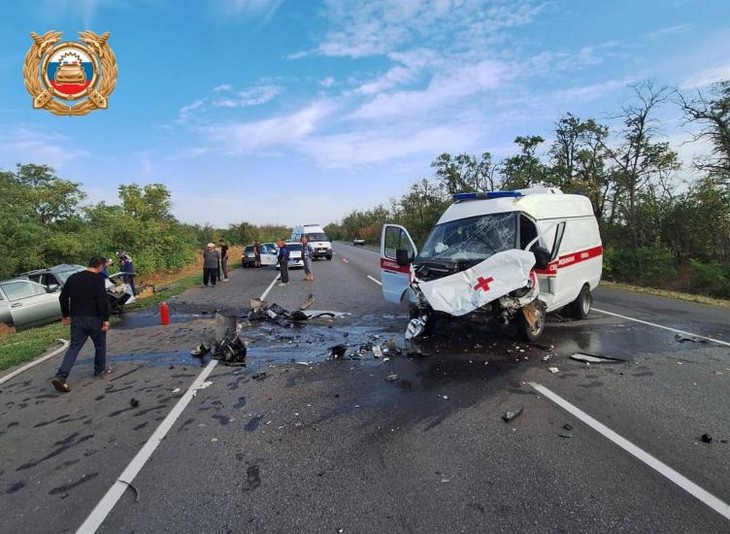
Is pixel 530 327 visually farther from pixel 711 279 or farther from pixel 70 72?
pixel 711 279

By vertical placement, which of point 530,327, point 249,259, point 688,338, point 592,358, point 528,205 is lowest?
point 688,338

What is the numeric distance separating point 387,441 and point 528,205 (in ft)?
16.2

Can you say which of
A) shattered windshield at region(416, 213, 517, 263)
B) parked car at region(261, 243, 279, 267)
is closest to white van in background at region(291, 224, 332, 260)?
parked car at region(261, 243, 279, 267)

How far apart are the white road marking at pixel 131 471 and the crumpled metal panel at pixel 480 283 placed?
11.4 ft

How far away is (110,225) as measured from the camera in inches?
810

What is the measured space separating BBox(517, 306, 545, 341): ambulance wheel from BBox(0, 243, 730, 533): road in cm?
22

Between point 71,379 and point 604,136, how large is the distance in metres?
31.6

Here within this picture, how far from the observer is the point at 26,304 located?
436 inches

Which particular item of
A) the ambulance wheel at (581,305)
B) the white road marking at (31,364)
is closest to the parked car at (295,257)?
the white road marking at (31,364)

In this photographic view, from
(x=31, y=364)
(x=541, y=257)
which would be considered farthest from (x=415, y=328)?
(x=31, y=364)

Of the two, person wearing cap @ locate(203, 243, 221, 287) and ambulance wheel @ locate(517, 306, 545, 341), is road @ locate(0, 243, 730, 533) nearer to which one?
ambulance wheel @ locate(517, 306, 545, 341)

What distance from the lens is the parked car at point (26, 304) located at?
1073 cm

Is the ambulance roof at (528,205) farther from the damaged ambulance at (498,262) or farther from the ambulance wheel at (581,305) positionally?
the ambulance wheel at (581,305)

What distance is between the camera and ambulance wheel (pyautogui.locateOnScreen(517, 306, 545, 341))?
22.0 ft
